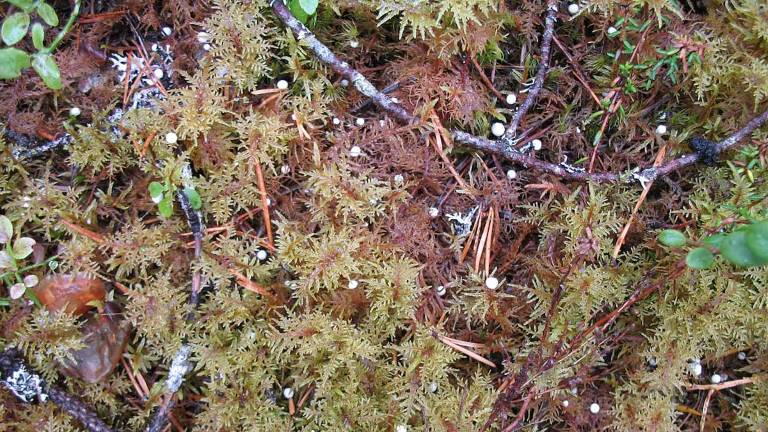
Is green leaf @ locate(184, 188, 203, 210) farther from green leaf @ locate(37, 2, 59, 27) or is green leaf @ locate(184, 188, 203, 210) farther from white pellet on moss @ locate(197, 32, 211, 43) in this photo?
green leaf @ locate(37, 2, 59, 27)

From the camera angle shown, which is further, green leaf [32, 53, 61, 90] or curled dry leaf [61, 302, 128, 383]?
curled dry leaf [61, 302, 128, 383]

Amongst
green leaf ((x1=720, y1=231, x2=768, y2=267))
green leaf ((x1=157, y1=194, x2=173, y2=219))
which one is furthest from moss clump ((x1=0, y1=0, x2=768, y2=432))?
green leaf ((x1=720, y1=231, x2=768, y2=267))

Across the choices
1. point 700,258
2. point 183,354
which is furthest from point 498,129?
point 183,354

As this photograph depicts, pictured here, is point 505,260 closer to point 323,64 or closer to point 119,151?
point 323,64

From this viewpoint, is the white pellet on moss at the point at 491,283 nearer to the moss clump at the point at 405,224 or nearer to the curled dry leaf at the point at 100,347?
the moss clump at the point at 405,224

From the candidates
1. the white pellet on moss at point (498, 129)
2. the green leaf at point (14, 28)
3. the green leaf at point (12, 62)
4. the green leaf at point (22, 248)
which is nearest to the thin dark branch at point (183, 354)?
the green leaf at point (22, 248)

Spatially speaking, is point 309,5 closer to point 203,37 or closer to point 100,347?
point 203,37
